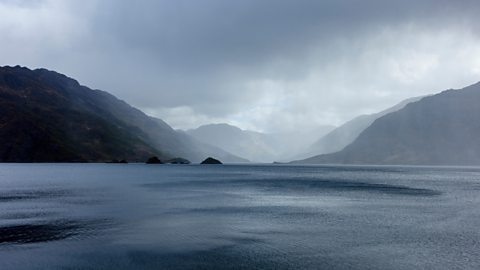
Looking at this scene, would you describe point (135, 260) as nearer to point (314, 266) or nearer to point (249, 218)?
point (314, 266)

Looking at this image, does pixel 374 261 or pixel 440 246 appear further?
pixel 440 246

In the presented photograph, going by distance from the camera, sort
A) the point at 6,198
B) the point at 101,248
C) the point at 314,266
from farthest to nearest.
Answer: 1. the point at 6,198
2. the point at 101,248
3. the point at 314,266

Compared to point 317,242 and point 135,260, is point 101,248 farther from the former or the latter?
point 317,242

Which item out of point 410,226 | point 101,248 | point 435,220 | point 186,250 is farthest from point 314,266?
point 435,220

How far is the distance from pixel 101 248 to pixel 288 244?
2376 cm

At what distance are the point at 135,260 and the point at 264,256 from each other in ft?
47.7

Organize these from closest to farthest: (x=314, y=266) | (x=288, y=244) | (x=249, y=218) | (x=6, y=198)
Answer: (x=314, y=266) < (x=288, y=244) < (x=249, y=218) < (x=6, y=198)

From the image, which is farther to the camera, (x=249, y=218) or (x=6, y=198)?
(x=6, y=198)

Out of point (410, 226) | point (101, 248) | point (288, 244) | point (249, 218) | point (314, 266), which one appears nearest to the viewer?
point (314, 266)

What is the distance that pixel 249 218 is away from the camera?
6600 cm

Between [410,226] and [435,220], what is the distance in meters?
10.1

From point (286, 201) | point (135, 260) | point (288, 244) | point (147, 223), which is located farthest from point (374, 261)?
point (286, 201)

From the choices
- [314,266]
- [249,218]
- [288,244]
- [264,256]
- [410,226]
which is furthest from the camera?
[249,218]

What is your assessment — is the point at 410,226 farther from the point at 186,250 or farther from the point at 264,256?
the point at 186,250
